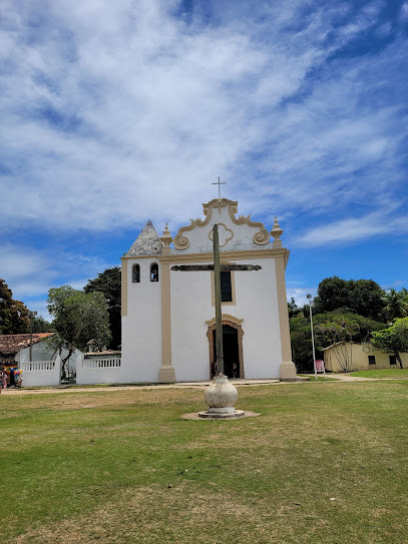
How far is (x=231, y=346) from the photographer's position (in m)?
23.0

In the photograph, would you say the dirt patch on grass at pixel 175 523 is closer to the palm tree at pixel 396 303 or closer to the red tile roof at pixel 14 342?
the red tile roof at pixel 14 342

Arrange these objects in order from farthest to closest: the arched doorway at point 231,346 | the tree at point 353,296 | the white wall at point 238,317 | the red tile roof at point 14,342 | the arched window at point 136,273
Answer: the tree at point 353,296 < the red tile roof at point 14,342 < the arched window at point 136,273 < the arched doorway at point 231,346 < the white wall at point 238,317

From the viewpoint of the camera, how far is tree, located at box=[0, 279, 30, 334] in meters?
41.4

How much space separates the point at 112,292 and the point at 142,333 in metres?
21.3

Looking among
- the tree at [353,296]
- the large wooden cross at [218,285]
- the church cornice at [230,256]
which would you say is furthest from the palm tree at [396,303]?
the large wooden cross at [218,285]

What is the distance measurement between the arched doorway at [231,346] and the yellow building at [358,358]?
13.7 m

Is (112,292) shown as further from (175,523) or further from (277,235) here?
(175,523)

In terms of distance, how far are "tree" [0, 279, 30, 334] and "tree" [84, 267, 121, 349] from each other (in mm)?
6682

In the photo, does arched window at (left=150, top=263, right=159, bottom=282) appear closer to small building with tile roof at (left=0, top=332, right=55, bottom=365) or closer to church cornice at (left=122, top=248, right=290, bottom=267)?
church cornice at (left=122, top=248, right=290, bottom=267)

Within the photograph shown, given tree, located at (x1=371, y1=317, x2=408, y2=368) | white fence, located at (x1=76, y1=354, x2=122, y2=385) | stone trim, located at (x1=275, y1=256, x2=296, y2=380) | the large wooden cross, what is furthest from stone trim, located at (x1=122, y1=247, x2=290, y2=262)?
the large wooden cross

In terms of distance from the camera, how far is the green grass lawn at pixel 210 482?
130 inches

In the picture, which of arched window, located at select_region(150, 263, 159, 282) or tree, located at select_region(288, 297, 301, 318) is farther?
tree, located at select_region(288, 297, 301, 318)

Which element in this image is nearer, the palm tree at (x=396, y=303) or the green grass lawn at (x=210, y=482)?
the green grass lawn at (x=210, y=482)

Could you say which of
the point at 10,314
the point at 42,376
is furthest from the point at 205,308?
the point at 10,314
